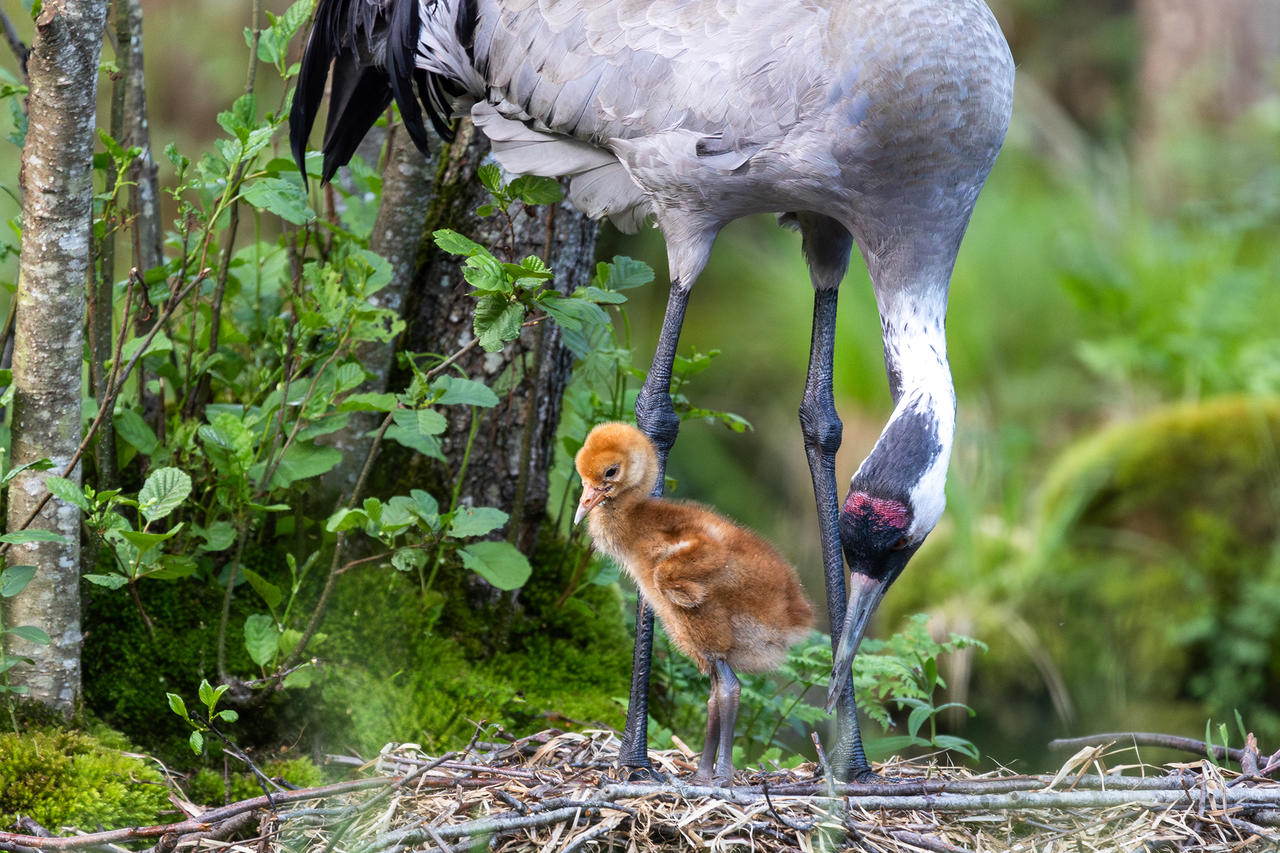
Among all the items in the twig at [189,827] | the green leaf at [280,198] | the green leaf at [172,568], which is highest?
the green leaf at [280,198]

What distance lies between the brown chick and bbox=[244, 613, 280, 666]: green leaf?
2.41 feet

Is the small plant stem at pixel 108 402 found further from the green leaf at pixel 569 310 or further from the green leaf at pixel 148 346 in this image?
the green leaf at pixel 569 310

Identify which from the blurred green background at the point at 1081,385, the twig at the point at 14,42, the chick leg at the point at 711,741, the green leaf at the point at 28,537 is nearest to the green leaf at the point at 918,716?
the chick leg at the point at 711,741

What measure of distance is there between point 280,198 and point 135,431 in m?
0.67

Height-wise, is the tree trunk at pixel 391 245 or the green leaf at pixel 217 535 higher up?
the tree trunk at pixel 391 245

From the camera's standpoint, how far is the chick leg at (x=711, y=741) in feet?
8.77

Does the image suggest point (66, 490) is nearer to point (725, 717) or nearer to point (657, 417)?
point (657, 417)

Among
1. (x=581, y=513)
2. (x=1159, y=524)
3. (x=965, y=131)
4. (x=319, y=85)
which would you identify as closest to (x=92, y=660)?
(x=581, y=513)

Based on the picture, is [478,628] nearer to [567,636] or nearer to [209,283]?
[567,636]

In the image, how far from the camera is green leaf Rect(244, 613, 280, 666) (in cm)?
275

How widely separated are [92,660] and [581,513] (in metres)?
1.25

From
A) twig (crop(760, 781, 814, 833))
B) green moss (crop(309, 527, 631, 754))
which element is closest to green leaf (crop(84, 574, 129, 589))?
green moss (crop(309, 527, 631, 754))

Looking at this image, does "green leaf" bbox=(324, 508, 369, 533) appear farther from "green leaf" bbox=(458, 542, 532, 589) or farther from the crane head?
the crane head

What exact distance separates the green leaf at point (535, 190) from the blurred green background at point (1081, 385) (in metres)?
2.25
